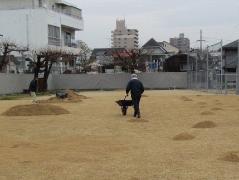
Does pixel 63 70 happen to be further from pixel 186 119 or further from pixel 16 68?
pixel 186 119

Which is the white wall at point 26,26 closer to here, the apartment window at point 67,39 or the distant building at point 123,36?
the apartment window at point 67,39

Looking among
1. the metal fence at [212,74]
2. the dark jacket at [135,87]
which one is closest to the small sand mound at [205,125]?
the dark jacket at [135,87]

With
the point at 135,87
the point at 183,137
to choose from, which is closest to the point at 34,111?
the point at 135,87

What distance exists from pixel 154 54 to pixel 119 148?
87296 millimetres

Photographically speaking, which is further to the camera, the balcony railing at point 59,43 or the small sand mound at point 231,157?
the balcony railing at point 59,43

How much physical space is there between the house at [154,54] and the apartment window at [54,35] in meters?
12.6

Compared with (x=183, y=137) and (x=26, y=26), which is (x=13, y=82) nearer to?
(x=26, y=26)

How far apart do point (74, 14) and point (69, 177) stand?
7547 cm

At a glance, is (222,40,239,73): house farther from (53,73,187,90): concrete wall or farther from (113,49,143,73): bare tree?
(113,49,143,73): bare tree

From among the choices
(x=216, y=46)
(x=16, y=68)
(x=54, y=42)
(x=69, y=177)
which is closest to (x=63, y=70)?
(x=54, y=42)

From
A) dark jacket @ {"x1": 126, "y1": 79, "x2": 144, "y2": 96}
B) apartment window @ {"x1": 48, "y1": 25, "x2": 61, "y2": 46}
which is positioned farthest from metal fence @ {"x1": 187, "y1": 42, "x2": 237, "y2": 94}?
dark jacket @ {"x1": 126, "y1": 79, "x2": 144, "y2": 96}

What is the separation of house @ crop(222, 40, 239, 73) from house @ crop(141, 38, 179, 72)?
1133cm

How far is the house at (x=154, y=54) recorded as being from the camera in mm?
82244

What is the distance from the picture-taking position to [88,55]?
87.7m
